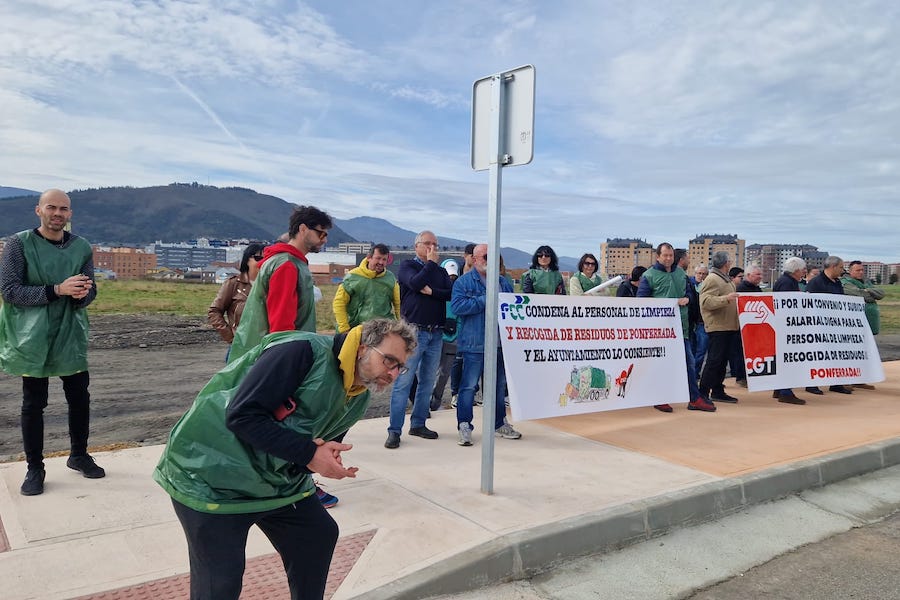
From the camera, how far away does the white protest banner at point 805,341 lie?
8.80 m

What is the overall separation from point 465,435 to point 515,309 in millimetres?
1315

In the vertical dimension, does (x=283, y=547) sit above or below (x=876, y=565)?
above

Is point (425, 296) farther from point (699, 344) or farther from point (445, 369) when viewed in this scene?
point (699, 344)

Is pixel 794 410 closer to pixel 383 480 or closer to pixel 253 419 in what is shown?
pixel 383 480

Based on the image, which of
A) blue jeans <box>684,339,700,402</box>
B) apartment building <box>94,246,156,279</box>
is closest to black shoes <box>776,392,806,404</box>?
blue jeans <box>684,339,700,402</box>

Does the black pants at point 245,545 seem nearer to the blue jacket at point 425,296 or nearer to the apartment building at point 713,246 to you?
the blue jacket at point 425,296

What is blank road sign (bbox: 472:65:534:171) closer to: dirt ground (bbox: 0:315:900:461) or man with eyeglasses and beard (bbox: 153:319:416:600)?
man with eyeglasses and beard (bbox: 153:319:416:600)

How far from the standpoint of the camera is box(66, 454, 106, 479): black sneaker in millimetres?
4715

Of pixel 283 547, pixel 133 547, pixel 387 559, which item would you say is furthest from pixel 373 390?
pixel 133 547

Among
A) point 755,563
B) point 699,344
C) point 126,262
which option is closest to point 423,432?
point 755,563

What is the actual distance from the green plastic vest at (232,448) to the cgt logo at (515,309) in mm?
4159

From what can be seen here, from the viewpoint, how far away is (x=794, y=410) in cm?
839

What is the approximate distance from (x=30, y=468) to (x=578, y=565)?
358cm

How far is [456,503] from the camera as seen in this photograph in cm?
452
